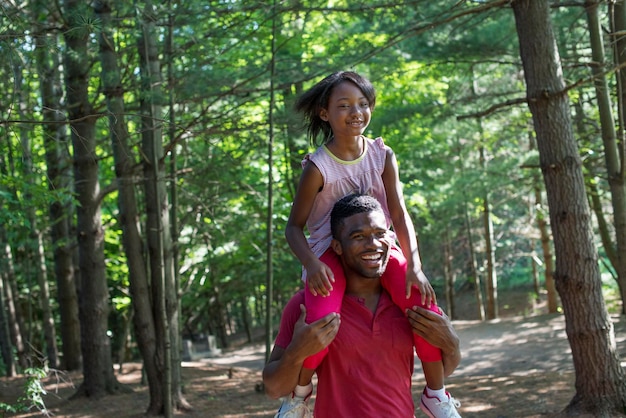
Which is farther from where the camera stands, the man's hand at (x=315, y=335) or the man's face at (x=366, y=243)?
the man's face at (x=366, y=243)

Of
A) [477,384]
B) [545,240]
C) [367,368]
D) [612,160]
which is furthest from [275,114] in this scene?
[545,240]

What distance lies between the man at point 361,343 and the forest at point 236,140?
1301mm

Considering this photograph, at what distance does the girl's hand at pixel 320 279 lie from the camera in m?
2.79

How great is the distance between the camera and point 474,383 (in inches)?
431

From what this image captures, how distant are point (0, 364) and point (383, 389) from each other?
43.0 feet

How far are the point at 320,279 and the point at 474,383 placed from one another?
8.86 metres

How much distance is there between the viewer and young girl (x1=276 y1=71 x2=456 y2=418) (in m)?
2.85

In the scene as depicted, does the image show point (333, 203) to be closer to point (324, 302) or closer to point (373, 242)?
point (373, 242)

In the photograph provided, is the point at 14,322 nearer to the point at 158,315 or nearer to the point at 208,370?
the point at 208,370

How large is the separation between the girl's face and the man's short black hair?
33cm

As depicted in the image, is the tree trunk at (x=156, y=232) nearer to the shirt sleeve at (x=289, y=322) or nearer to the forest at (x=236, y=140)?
the forest at (x=236, y=140)

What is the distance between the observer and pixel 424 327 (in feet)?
9.16

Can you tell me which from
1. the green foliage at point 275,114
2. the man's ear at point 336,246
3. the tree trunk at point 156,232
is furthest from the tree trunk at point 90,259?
the man's ear at point 336,246

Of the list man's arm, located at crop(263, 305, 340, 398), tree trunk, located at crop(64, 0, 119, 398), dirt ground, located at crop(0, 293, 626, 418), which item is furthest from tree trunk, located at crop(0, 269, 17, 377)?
man's arm, located at crop(263, 305, 340, 398)
